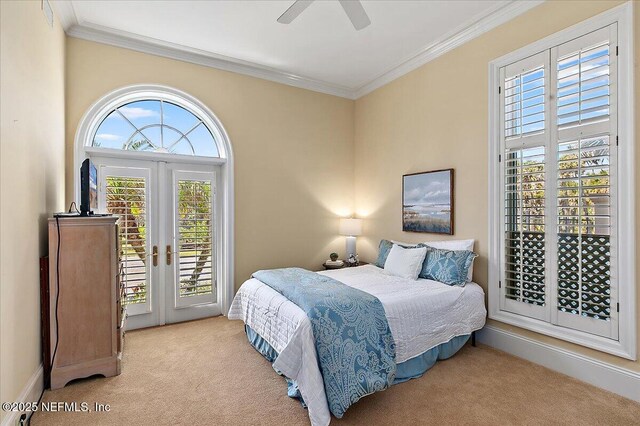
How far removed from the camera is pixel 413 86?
4277 mm

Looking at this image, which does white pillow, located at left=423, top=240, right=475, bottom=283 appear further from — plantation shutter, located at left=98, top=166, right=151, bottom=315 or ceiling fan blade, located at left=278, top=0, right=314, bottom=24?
plantation shutter, located at left=98, top=166, right=151, bottom=315

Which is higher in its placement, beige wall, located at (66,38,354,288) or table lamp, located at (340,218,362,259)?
beige wall, located at (66,38,354,288)

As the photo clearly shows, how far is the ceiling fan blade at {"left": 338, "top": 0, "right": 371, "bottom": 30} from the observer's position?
A: 8.05ft

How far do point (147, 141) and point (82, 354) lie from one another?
243cm

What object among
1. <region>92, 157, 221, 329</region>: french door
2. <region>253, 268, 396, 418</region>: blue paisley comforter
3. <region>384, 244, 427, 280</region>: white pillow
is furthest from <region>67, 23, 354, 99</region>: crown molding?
<region>253, 268, 396, 418</region>: blue paisley comforter

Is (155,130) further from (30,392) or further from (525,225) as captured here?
(525,225)

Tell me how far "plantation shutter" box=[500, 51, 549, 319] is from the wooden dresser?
356cm

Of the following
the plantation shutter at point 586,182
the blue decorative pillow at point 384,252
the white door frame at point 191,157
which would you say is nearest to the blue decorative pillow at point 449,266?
the blue decorative pillow at point 384,252

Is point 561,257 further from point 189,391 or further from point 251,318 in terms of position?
point 189,391

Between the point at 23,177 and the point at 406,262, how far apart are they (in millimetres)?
3326

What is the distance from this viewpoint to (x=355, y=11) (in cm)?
254

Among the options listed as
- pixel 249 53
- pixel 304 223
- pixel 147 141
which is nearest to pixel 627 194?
pixel 304 223

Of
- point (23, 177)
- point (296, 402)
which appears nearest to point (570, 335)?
point (296, 402)

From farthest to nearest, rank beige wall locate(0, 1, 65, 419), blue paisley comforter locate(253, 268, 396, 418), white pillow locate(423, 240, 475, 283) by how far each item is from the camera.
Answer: white pillow locate(423, 240, 475, 283) < blue paisley comforter locate(253, 268, 396, 418) < beige wall locate(0, 1, 65, 419)
